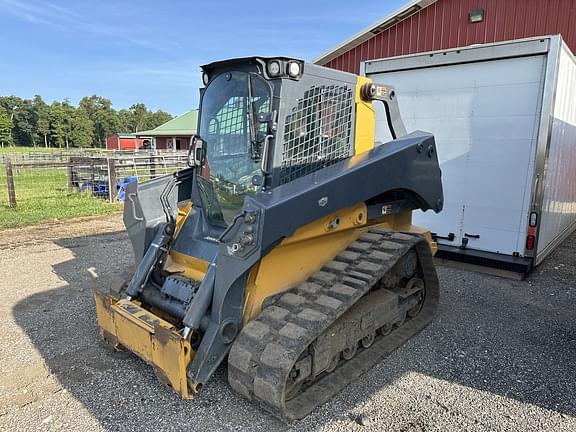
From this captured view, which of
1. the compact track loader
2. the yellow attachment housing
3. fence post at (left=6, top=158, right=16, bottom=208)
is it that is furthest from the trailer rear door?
fence post at (left=6, top=158, right=16, bottom=208)

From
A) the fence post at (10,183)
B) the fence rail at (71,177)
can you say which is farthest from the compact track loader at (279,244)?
the fence post at (10,183)

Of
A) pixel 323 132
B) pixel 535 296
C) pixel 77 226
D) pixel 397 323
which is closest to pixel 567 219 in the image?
pixel 535 296

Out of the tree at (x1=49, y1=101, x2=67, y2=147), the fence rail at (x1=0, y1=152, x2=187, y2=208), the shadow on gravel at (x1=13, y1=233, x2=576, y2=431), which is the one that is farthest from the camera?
the tree at (x1=49, y1=101, x2=67, y2=147)

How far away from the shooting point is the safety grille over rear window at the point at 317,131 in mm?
3396

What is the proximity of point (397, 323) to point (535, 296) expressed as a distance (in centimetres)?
230

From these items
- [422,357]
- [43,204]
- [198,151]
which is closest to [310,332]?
[422,357]

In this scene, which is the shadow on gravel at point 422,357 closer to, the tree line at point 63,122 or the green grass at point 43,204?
the green grass at point 43,204

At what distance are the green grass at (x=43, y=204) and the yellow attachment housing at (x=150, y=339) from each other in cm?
727

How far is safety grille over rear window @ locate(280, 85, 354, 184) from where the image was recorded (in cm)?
340

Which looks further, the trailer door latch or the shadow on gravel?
the trailer door latch

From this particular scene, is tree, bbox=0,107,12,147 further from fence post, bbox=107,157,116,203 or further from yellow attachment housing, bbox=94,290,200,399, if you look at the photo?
yellow attachment housing, bbox=94,290,200,399

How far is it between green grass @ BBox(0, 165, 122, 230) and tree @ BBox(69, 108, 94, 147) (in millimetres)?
84204

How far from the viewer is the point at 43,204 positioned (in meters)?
11.6

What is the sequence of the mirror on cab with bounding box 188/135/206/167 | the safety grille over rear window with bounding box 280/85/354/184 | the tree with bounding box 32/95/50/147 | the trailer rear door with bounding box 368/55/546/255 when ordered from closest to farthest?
A: the safety grille over rear window with bounding box 280/85/354/184
the mirror on cab with bounding box 188/135/206/167
the trailer rear door with bounding box 368/55/546/255
the tree with bounding box 32/95/50/147
